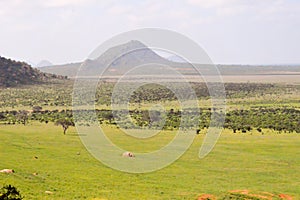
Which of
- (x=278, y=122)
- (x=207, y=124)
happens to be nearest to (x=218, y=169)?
(x=207, y=124)

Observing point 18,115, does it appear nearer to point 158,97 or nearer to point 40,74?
point 158,97

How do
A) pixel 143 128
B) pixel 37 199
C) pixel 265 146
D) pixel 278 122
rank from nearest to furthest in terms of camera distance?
pixel 37 199 → pixel 265 146 → pixel 143 128 → pixel 278 122

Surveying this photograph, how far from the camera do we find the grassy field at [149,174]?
30.9 meters

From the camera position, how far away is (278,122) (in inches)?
2931

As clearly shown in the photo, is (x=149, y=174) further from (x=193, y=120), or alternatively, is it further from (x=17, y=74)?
(x=17, y=74)

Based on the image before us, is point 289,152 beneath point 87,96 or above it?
beneath

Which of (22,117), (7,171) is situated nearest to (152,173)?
(7,171)

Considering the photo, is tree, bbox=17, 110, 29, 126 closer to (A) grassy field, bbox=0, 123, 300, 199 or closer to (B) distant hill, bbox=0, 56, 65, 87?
(A) grassy field, bbox=0, 123, 300, 199

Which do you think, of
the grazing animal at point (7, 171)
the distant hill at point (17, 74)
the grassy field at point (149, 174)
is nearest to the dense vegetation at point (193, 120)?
the grassy field at point (149, 174)

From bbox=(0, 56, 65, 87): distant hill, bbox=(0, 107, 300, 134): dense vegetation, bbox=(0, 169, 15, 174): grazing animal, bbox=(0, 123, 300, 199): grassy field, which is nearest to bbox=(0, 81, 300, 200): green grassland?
bbox=(0, 123, 300, 199): grassy field

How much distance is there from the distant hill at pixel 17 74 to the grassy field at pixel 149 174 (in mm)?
99551

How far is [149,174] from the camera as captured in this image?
124ft

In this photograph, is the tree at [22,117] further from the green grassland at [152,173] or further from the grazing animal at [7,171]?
the grazing animal at [7,171]

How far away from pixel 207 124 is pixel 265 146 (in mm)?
18659
